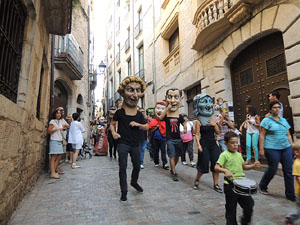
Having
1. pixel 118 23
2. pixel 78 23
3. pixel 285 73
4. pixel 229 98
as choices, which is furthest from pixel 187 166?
pixel 118 23

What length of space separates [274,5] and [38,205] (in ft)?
21.5

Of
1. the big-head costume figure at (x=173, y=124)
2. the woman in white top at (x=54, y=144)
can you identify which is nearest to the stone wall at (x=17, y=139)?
the woman in white top at (x=54, y=144)

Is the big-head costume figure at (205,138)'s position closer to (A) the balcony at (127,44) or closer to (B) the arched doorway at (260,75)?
(B) the arched doorway at (260,75)

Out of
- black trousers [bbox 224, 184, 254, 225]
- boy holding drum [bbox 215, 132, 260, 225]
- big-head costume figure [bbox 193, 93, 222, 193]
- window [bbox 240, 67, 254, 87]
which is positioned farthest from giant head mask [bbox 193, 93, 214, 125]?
window [bbox 240, 67, 254, 87]

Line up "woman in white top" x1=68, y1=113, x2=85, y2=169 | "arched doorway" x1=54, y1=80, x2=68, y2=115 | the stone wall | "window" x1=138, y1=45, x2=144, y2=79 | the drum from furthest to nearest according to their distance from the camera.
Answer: "window" x1=138, y1=45, x2=144, y2=79 → "arched doorway" x1=54, y1=80, x2=68, y2=115 → "woman in white top" x1=68, y1=113, x2=85, y2=169 → the stone wall → the drum

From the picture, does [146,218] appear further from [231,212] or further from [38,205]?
[38,205]

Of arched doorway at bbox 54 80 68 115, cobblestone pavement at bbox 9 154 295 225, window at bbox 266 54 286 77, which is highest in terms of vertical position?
arched doorway at bbox 54 80 68 115

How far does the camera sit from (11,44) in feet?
9.62

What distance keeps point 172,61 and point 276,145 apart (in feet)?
28.5

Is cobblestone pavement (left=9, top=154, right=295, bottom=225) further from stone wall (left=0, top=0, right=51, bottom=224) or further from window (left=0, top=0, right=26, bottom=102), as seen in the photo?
window (left=0, top=0, right=26, bottom=102)

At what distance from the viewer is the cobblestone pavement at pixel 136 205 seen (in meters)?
2.69

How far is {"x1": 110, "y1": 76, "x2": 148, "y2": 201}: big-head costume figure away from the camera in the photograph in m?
3.58

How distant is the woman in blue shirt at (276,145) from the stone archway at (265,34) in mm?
1674

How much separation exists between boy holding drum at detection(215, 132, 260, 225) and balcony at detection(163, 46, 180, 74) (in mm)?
8696
